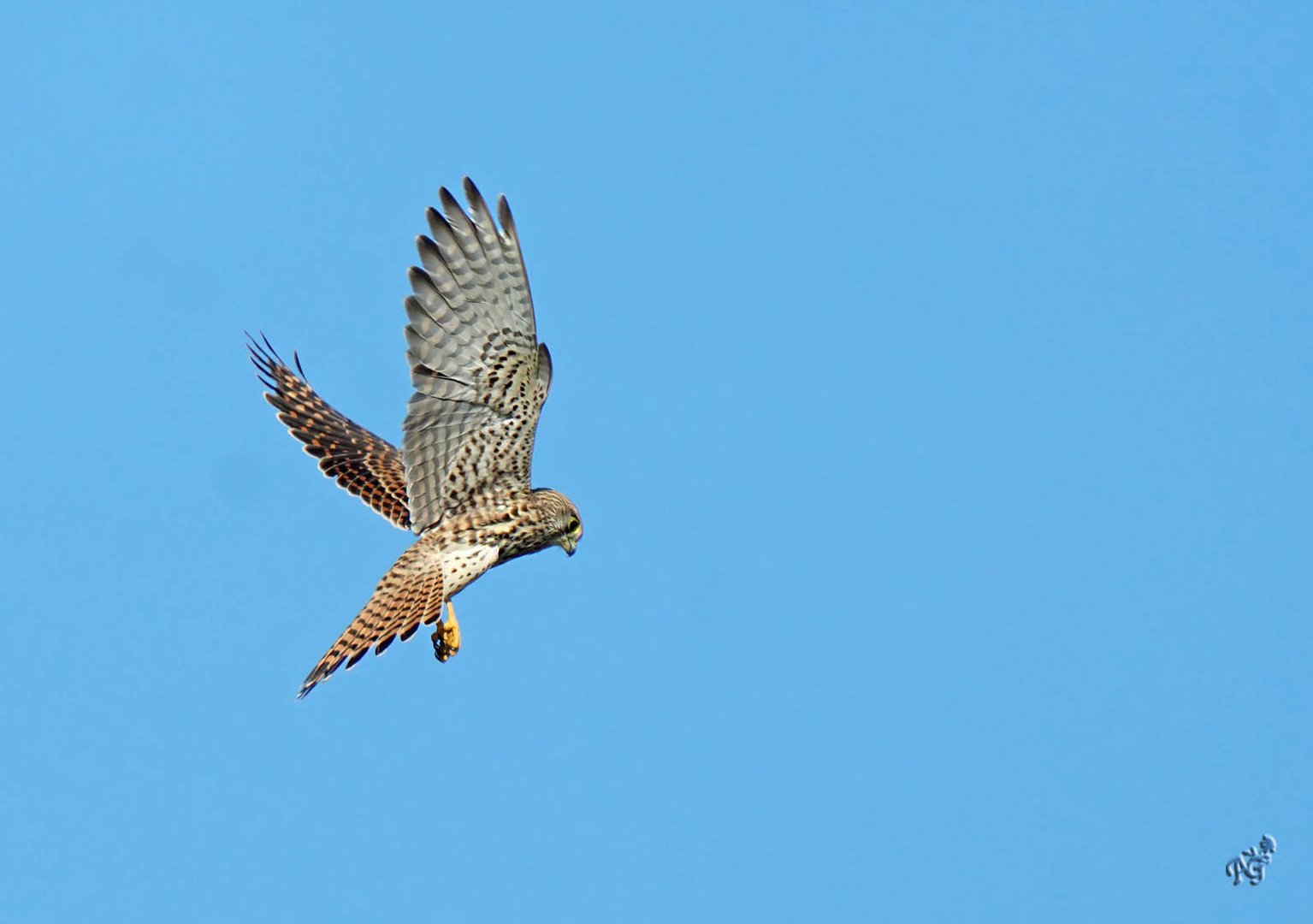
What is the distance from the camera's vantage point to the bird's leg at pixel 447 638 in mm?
11617

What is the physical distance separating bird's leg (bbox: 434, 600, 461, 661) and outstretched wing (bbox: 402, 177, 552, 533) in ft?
2.45

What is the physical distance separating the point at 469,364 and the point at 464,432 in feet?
1.72

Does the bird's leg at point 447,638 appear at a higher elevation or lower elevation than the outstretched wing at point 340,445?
lower

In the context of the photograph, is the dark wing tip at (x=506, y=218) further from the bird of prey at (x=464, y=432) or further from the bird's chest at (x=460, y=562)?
the bird's chest at (x=460, y=562)

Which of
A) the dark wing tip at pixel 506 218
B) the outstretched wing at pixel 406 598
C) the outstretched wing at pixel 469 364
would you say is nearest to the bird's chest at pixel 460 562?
the outstretched wing at pixel 406 598

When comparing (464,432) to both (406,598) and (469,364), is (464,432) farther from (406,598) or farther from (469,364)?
(406,598)

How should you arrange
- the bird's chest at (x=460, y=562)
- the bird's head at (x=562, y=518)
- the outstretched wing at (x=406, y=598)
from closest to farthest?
the outstretched wing at (x=406, y=598) < the bird's chest at (x=460, y=562) < the bird's head at (x=562, y=518)

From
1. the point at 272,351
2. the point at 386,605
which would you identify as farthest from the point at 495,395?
the point at 272,351

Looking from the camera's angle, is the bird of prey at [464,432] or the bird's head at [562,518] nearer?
the bird of prey at [464,432]

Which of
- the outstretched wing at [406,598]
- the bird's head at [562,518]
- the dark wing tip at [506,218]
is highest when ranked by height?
the dark wing tip at [506,218]

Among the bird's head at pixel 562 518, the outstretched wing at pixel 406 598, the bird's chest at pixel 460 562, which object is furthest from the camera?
the bird's head at pixel 562 518

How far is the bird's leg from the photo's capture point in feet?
38.1

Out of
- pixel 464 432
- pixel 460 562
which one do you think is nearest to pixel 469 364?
pixel 464 432

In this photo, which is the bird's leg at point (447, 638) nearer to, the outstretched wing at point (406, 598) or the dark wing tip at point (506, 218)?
the outstretched wing at point (406, 598)
